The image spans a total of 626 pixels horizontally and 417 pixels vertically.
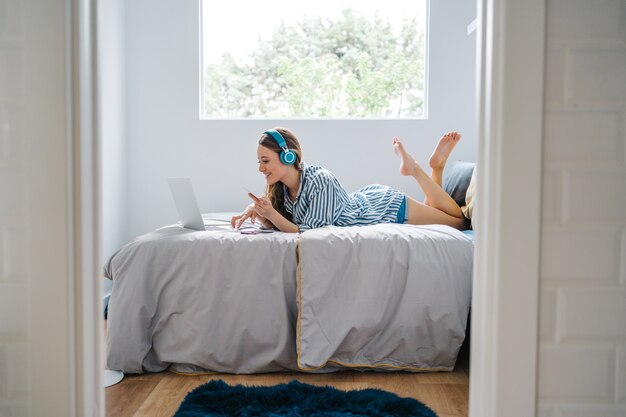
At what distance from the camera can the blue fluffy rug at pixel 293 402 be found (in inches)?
80.7

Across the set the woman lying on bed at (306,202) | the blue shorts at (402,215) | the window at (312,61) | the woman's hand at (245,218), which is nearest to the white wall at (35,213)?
the woman lying on bed at (306,202)

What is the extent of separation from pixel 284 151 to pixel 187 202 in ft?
1.69

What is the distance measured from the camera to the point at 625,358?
4.41ft

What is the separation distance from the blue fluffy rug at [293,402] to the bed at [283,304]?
9.7 inches

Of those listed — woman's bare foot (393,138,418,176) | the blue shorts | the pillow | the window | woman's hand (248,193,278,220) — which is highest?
the window

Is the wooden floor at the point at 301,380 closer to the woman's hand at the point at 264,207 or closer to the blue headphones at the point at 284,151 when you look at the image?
the woman's hand at the point at 264,207

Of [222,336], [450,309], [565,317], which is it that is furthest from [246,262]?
[565,317]

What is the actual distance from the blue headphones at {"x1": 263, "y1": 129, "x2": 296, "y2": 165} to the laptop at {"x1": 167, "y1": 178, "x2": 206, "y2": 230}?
0.46m

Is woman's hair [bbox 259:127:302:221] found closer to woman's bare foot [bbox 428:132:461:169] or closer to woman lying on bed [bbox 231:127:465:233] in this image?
woman lying on bed [bbox 231:127:465:233]

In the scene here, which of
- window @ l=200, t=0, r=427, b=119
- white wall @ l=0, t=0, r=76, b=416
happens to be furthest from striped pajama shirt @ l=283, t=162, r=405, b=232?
white wall @ l=0, t=0, r=76, b=416

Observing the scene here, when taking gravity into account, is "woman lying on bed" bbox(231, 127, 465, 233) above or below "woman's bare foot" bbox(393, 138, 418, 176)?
below

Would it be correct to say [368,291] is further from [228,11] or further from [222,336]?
[228,11]

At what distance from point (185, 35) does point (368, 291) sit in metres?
2.60

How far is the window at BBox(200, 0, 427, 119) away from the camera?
438 centimetres
